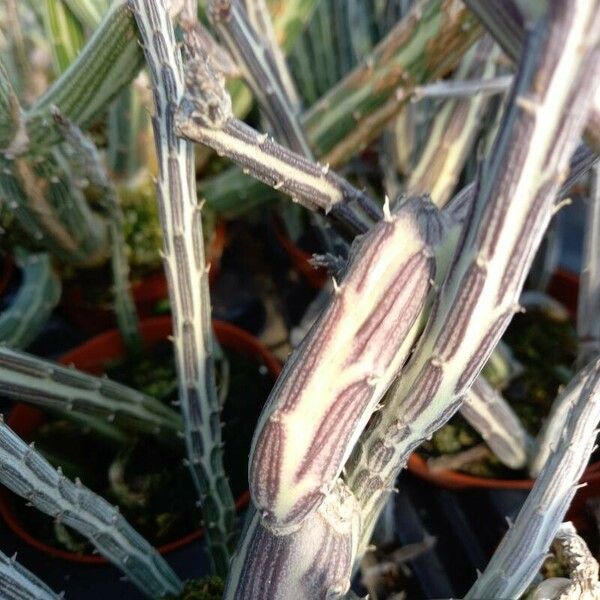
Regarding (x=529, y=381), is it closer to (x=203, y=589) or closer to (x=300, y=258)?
(x=300, y=258)

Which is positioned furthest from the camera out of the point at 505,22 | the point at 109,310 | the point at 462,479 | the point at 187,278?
the point at 109,310

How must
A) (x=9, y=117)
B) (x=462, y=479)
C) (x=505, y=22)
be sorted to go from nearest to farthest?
(x=505, y=22) < (x=9, y=117) < (x=462, y=479)

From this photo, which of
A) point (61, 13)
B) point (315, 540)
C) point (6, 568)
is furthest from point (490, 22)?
point (61, 13)

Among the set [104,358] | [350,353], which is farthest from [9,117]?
[350,353]

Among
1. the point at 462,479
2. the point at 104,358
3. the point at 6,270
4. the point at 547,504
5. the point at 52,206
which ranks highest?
the point at 6,270

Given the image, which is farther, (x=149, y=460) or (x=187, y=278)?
(x=149, y=460)

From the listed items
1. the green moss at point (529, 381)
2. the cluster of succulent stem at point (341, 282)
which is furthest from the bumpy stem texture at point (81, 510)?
the green moss at point (529, 381)

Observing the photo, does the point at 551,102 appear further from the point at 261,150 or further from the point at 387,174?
the point at 387,174

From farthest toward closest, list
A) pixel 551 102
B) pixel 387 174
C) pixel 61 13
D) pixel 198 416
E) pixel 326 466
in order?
pixel 387 174 → pixel 61 13 → pixel 198 416 → pixel 326 466 → pixel 551 102
